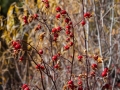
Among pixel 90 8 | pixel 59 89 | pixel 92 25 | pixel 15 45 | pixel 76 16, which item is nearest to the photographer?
pixel 15 45

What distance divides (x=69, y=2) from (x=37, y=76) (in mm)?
925

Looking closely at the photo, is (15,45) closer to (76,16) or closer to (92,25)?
(76,16)

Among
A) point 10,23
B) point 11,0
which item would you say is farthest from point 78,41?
point 11,0

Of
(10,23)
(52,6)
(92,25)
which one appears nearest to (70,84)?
(52,6)

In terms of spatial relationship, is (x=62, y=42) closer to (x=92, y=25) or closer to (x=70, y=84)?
(x=92, y=25)

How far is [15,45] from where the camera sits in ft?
5.77

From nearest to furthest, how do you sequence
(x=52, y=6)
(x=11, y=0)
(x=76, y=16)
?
1. (x=52, y=6)
2. (x=76, y=16)
3. (x=11, y=0)

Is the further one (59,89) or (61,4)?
(61,4)

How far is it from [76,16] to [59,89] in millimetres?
1376

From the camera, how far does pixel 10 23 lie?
3504 millimetres

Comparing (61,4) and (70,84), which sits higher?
(61,4)

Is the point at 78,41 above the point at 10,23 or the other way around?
the other way around

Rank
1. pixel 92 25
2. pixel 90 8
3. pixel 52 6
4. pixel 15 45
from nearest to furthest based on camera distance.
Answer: pixel 15 45 → pixel 90 8 → pixel 52 6 → pixel 92 25

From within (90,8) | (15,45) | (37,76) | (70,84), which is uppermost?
(90,8)
